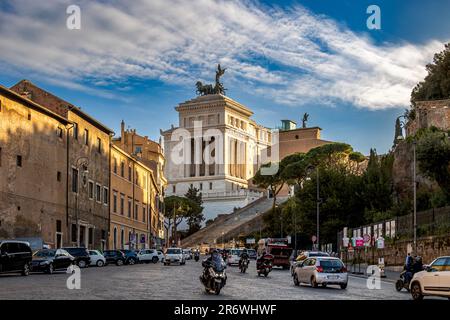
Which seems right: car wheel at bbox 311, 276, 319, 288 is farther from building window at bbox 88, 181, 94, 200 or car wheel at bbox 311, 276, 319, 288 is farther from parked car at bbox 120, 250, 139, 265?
building window at bbox 88, 181, 94, 200

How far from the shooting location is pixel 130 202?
86938mm

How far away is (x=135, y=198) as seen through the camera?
292 feet

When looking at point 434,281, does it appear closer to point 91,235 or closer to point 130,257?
point 130,257

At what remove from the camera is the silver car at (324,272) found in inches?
1252

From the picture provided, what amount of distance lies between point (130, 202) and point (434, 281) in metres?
64.4

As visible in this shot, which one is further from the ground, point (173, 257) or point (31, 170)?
point (31, 170)

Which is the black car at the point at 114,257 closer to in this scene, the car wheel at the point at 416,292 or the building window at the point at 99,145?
the building window at the point at 99,145

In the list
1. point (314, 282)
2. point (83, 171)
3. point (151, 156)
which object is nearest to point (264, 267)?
point (314, 282)

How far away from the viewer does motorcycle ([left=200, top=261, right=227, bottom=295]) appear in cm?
2583

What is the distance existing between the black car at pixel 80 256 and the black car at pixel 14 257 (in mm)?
13328

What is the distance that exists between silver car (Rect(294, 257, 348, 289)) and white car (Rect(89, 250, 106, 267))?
28.3 meters
